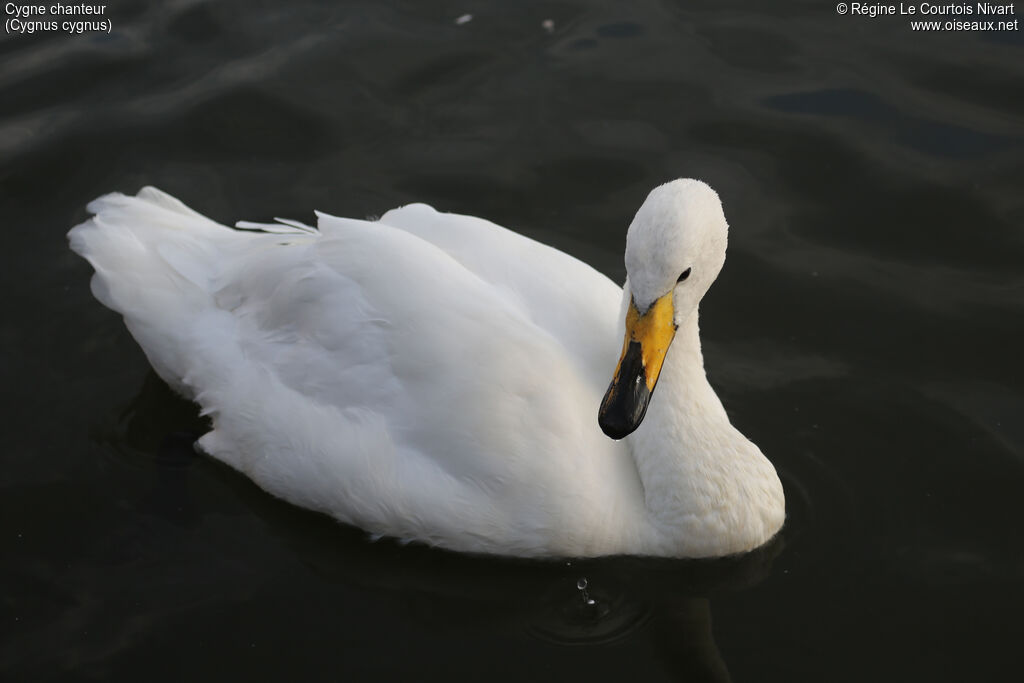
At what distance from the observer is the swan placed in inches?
184

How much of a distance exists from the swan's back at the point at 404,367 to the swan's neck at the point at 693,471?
142mm

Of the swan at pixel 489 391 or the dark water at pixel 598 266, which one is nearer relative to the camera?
the swan at pixel 489 391

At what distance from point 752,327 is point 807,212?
1.17m

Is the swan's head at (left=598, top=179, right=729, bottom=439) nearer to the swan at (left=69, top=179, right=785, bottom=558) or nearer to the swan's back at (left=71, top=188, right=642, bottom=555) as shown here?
the swan at (left=69, top=179, right=785, bottom=558)

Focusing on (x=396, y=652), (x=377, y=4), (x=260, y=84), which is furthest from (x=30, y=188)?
(x=396, y=652)

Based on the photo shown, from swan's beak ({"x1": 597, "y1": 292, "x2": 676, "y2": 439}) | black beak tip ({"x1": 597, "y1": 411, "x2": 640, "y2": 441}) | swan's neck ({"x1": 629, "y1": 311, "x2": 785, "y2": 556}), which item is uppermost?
swan's beak ({"x1": 597, "y1": 292, "x2": 676, "y2": 439})

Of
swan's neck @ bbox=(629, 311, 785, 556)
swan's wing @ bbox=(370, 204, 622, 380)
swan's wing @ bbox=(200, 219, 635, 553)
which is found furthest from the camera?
swan's wing @ bbox=(370, 204, 622, 380)

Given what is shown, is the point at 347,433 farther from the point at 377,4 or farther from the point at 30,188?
the point at 377,4

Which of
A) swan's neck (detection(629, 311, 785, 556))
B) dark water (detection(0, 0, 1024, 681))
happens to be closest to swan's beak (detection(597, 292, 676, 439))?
swan's neck (detection(629, 311, 785, 556))

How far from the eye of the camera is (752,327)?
21.1ft

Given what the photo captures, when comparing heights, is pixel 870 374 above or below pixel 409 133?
below

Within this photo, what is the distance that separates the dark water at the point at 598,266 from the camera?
485 centimetres

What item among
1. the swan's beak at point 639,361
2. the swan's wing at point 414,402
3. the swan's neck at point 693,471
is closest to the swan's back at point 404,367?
the swan's wing at point 414,402

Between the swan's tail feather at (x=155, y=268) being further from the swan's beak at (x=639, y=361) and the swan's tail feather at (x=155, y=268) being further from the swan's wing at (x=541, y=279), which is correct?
the swan's beak at (x=639, y=361)
